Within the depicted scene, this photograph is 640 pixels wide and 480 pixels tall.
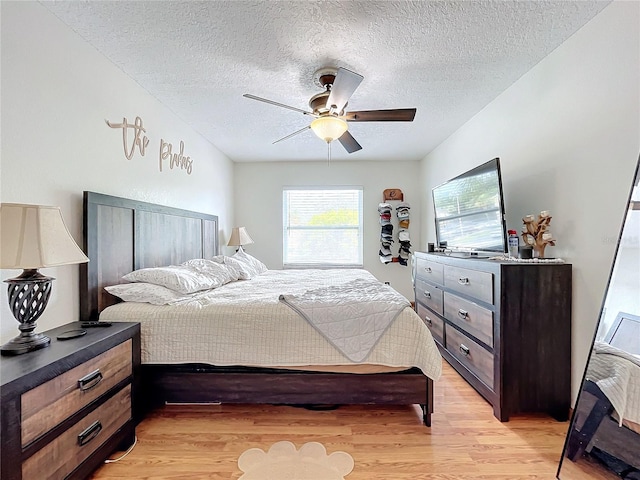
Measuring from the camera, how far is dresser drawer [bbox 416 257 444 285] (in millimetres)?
2930

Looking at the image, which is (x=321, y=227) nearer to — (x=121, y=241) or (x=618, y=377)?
(x=121, y=241)

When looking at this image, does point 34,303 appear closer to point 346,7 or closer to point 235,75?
point 235,75

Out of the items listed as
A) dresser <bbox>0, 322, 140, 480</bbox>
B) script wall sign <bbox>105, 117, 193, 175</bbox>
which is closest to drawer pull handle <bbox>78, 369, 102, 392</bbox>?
dresser <bbox>0, 322, 140, 480</bbox>

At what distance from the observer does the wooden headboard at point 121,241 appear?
198cm

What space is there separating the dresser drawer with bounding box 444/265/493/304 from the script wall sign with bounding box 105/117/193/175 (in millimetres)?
2786

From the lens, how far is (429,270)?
3.19 meters

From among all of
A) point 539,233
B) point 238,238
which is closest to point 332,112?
point 539,233

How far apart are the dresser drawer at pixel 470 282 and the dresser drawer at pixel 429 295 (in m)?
0.24

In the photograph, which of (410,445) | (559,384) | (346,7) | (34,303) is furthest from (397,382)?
(346,7)

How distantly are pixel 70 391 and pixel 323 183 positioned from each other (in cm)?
440

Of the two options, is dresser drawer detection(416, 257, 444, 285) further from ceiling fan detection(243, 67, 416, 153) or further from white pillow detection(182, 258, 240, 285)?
white pillow detection(182, 258, 240, 285)

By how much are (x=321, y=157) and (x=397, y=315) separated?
3569 millimetres

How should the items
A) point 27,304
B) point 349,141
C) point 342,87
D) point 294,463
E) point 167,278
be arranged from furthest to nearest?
point 349,141, point 167,278, point 342,87, point 294,463, point 27,304

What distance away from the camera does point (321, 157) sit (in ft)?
16.4
